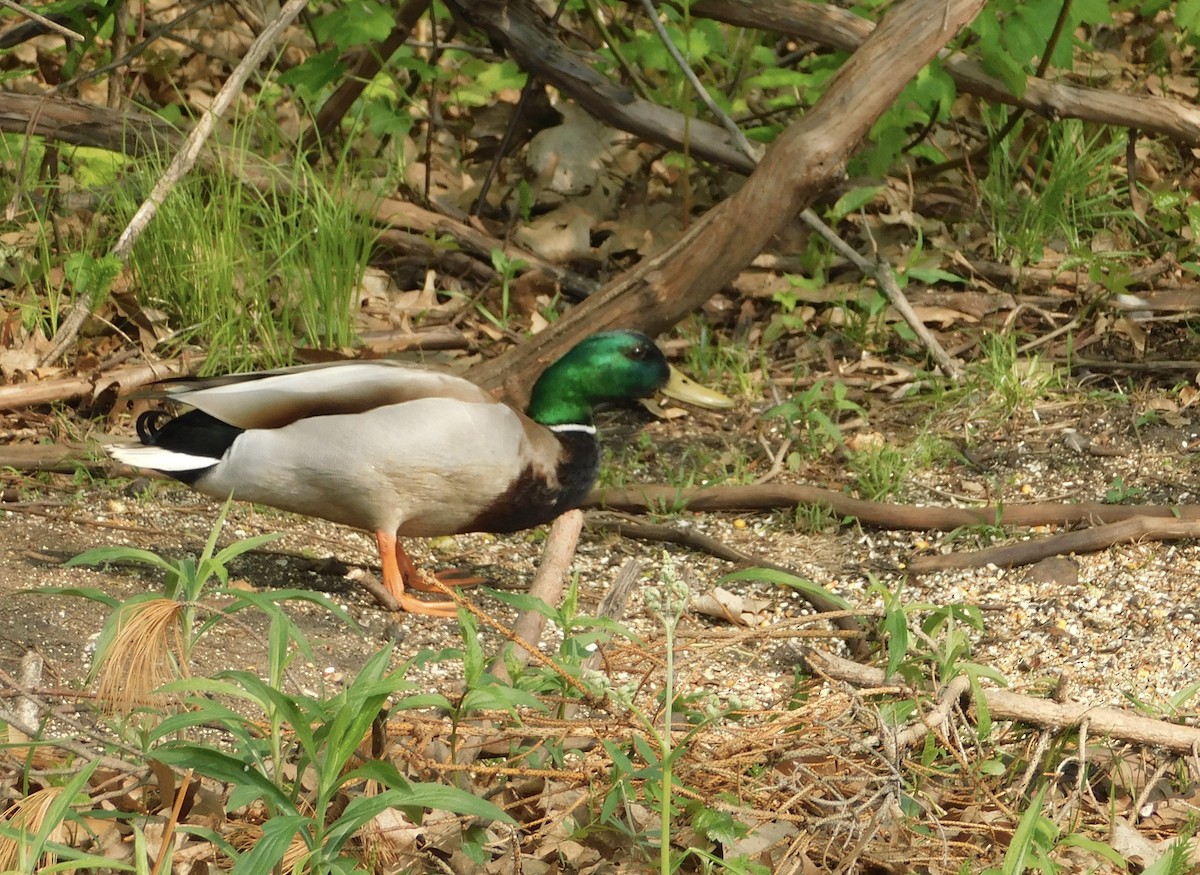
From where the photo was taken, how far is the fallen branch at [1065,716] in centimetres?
258

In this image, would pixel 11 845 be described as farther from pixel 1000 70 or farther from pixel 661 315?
pixel 1000 70

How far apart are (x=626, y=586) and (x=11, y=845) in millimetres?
1271

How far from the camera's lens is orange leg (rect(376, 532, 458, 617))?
12.2ft

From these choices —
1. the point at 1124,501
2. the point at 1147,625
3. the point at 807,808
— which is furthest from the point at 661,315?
the point at 807,808

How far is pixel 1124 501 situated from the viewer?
4.16 meters

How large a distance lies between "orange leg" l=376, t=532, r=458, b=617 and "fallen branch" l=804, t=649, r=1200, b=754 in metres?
1.29

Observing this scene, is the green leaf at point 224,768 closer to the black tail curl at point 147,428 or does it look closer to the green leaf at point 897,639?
the green leaf at point 897,639

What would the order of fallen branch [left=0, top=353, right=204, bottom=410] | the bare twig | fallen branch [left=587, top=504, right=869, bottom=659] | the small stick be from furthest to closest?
1. the bare twig
2. fallen branch [left=0, top=353, right=204, bottom=410]
3. fallen branch [left=587, top=504, right=869, bottom=659]
4. the small stick

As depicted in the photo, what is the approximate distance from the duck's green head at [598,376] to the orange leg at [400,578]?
579mm

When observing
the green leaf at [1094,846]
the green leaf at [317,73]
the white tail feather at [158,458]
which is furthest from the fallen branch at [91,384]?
the green leaf at [1094,846]

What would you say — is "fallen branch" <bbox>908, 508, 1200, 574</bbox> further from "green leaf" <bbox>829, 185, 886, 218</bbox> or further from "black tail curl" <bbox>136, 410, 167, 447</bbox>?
"black tail curl" <bbox>136, 410, 167, 447</bbox>

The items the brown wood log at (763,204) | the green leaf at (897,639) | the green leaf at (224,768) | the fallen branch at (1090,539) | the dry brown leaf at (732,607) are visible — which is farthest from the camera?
the brown wood log at (763,204)

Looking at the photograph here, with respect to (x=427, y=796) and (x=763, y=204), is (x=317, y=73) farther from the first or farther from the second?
(x=427, y=796)

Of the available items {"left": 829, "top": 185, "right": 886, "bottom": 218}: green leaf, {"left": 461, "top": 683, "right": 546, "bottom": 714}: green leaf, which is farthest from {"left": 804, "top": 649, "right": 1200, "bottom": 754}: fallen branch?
{"left": 829, "top": 185, "right": 886, "bottom": 218}: green leaf
